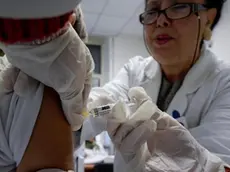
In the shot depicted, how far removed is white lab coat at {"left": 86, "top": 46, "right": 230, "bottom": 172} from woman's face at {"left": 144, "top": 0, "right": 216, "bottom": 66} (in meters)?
0.09

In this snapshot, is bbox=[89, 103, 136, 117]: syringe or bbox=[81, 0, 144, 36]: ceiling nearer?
bbox=[89, 103, 136, 117]: syringe

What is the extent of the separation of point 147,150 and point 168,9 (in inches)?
26.7

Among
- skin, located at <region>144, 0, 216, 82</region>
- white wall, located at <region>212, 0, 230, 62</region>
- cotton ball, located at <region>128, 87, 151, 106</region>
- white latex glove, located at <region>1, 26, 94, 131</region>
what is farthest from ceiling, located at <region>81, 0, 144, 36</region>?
white latex glove, located at <region>1, 26, 94, 131</region>

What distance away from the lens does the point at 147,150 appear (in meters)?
0.74

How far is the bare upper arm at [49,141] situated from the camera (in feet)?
1.79

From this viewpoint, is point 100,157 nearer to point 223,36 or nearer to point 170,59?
point 223,36

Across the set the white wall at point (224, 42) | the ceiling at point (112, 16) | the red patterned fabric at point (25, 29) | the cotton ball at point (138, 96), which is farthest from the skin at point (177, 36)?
the white wall at point (224, 42)

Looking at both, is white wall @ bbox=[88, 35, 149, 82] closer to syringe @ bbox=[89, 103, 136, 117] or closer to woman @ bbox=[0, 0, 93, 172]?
syringe @ bbox=[89, 103, 136, 117]

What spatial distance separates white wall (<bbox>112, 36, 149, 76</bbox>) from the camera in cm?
529

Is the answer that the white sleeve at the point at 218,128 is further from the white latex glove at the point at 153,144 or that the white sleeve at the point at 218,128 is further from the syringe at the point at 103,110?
the syringe at the point at 103,110

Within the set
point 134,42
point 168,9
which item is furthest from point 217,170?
point 134,42

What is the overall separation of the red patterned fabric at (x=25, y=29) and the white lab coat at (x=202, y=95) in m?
0.45

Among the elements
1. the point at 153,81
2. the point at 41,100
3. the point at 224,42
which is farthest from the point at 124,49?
the point at 41,100

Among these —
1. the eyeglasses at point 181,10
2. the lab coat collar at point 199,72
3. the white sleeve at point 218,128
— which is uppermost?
the eyeglasses at point 181,10
